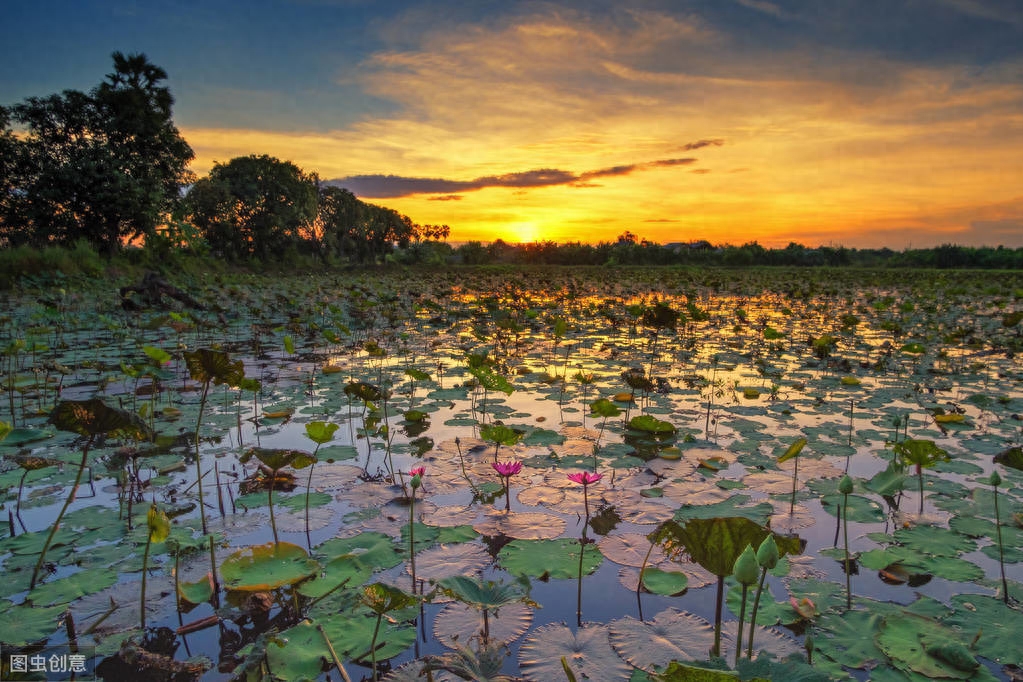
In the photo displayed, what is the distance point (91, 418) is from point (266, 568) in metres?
0.90

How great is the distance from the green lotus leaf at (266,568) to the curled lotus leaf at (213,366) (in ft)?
2.76

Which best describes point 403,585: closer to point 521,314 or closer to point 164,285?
point 521,314

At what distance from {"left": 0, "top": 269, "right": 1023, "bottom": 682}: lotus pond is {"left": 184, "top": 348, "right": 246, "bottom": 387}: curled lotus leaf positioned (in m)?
0.02

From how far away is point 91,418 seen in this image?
84.0 inches

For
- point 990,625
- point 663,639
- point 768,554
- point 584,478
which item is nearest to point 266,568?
point 584,478

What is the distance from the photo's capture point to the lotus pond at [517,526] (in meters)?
1.75

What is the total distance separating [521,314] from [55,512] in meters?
9.11

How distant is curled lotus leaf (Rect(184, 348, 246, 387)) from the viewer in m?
2.54

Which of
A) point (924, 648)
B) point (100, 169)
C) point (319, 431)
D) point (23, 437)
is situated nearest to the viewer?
point (924, 648)

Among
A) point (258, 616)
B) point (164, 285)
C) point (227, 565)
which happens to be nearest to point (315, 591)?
point (258, 616)

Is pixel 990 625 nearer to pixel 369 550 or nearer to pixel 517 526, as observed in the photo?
pixel 517 526

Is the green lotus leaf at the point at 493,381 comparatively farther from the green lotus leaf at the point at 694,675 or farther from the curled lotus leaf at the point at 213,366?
the green lotus leaf at the point at 694,675

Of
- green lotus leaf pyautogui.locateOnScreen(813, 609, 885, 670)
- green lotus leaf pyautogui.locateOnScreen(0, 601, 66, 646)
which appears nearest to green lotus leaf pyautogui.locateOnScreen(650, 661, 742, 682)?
green lotus leaf pyautogui.locateOnScreen(813, 609, 885, 670)

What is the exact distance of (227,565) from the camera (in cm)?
209
